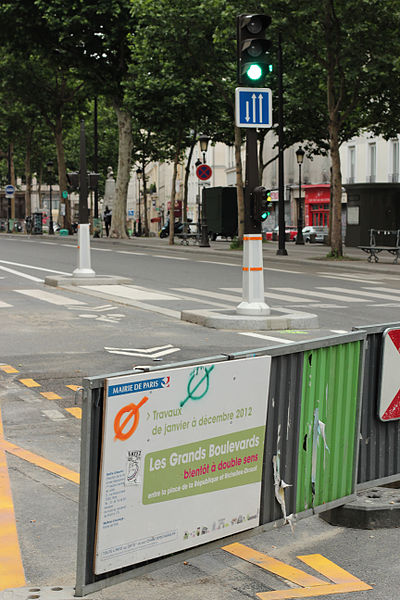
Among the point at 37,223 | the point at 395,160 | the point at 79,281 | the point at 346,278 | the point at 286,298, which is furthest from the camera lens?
the point at 37,223

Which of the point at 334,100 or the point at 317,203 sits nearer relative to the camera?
the point at 334,100

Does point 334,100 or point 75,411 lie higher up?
point 334,100

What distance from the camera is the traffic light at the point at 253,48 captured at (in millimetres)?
12797

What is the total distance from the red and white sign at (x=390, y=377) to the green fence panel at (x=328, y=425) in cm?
25

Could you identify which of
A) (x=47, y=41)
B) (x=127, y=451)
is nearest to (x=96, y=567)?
(x=127, y=451)

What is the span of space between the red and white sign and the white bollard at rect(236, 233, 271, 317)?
25.8 feet

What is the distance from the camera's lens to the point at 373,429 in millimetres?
5410

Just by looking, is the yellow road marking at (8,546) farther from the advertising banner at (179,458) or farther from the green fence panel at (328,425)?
the green fence panel at (328,425)

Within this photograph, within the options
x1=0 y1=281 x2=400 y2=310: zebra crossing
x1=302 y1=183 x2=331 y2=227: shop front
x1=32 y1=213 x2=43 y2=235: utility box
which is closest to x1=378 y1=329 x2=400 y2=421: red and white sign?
x1=0 y1=281 x2=400 y2=310: zebra crossing

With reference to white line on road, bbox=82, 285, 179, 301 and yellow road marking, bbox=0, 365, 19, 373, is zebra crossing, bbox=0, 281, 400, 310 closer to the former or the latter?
white line on road, bbox=82, 285, 179, 301

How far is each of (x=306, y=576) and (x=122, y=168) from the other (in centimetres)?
4943

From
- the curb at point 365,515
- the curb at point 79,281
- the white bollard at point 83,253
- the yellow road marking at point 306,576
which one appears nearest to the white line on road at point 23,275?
the white bollard at point 83,253

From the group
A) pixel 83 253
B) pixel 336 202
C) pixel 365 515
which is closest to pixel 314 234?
pixel 336 202

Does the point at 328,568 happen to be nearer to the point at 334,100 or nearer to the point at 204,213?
the point at 334,100
